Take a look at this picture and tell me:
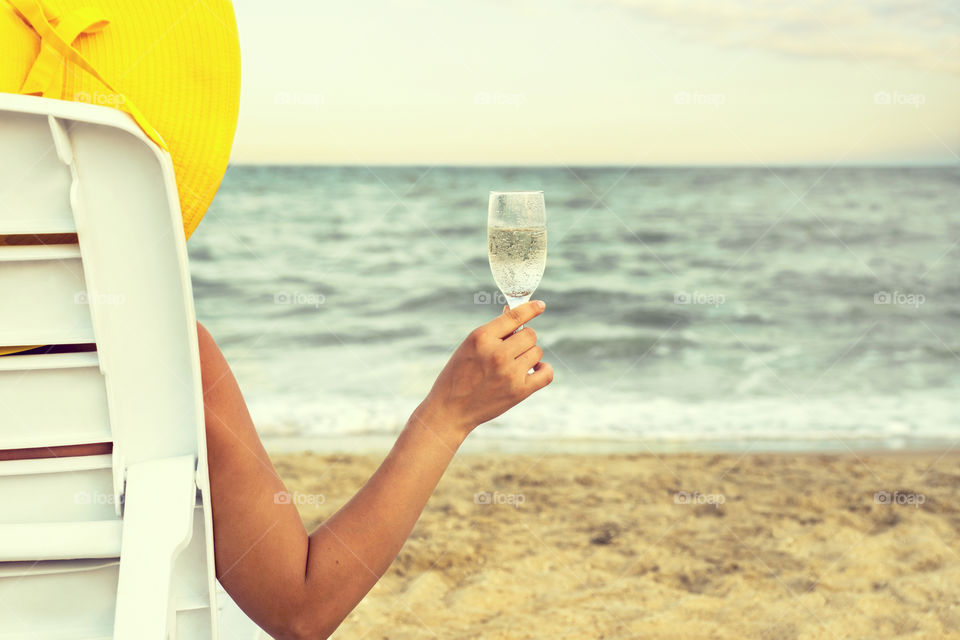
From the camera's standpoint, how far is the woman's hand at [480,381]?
51.1 inches

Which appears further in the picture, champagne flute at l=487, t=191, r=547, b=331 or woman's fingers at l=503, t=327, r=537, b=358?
champagne flute at l=487, t=191, r=547, b=331

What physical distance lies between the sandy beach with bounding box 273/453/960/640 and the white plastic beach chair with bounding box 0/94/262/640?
2.23 m

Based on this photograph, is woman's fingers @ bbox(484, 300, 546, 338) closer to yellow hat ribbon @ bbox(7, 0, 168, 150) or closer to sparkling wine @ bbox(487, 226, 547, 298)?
sparkling wine @ bbox(487, 226, 547, 298)

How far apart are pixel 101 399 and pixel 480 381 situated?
0.57 meters

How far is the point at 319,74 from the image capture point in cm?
1714

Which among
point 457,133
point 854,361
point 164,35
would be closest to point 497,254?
point 164,35

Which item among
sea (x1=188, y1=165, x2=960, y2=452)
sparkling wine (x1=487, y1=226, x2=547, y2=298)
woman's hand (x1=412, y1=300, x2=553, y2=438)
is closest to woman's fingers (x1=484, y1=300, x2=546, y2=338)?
woman's hand (x1=412, y1=300, x2=553, y2=438)

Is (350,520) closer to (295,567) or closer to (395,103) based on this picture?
(295,567)

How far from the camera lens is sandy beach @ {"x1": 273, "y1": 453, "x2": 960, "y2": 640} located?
3.11 meters

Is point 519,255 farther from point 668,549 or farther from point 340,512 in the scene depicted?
point 668,549

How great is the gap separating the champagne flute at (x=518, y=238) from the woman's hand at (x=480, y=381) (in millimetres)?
427

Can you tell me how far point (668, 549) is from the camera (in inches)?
146

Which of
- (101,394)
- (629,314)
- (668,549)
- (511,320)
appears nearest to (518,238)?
(511,320)

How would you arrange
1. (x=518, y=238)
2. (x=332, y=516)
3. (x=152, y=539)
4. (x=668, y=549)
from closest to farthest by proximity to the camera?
(x=152, y=539) → (x=332, y=516) → (x=518, y=238) → (x=668, y=549)
